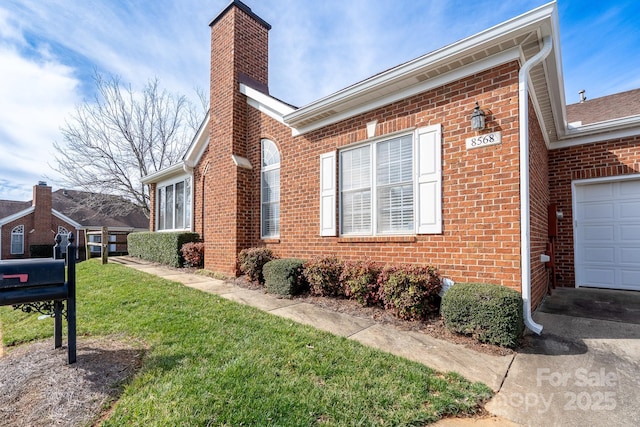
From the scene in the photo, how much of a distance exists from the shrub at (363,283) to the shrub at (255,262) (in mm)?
2475

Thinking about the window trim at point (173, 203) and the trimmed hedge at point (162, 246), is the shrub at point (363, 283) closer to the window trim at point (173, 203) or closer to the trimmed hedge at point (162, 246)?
the trimmed hedge at point (162, 246)

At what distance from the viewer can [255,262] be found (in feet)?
22.3

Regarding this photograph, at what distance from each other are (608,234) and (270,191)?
7805 mm

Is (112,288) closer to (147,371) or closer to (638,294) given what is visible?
(147,371)

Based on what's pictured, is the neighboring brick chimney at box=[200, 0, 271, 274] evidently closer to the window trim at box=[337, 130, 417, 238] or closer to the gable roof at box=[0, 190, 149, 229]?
the window trim at box=[337, 130, 417, 238]

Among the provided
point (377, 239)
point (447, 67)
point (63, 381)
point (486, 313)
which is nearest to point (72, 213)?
point (63, 381)

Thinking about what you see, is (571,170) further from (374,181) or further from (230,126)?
→ (230,126)

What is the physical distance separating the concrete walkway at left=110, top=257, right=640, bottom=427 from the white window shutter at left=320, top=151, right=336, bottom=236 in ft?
6.12

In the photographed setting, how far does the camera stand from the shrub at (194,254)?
898 centimetres

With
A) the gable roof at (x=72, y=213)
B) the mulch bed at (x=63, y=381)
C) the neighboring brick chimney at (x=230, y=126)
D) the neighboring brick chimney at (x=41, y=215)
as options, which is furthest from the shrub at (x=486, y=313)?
the neighboring brick chimney at (x=41, y=215)

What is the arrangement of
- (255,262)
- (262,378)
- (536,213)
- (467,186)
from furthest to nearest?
1. (255,262)
2. (536,213)
3. (467,186)
4. (262,378)

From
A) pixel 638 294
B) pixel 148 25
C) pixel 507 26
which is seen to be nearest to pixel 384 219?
pixel 507 26

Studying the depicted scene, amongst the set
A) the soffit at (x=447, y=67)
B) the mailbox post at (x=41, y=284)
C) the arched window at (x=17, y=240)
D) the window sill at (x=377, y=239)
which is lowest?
the arched window at (x=17, y=240)

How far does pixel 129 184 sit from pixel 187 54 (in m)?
11.4
